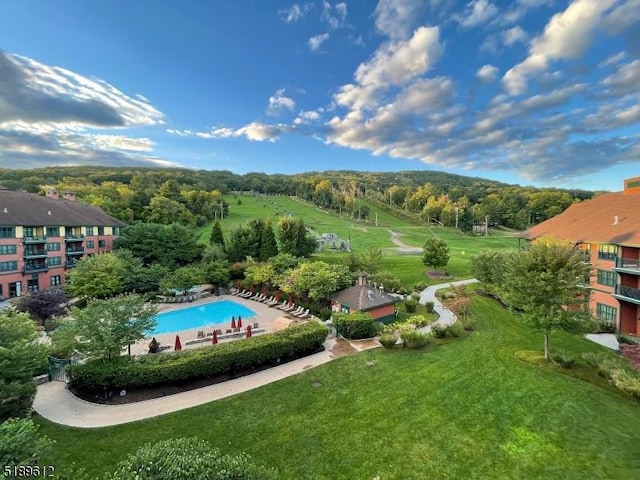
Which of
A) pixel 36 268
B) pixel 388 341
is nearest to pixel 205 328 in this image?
pixel 388 341

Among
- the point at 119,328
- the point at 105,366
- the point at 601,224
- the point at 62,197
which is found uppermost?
the point at 62,197

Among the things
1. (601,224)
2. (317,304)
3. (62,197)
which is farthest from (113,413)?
(62,197)

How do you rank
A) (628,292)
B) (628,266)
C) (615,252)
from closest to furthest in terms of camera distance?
(628,292) < (628,266) < (615,252)

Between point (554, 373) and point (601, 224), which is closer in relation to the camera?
point (554, 373)

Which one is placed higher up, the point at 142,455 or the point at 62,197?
the point at 62,197

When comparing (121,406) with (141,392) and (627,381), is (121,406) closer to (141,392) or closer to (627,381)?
(141,392)

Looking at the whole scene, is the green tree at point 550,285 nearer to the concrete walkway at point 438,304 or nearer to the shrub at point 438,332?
the shrub at point 438,332

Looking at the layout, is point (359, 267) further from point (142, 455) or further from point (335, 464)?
point (142, 455)
